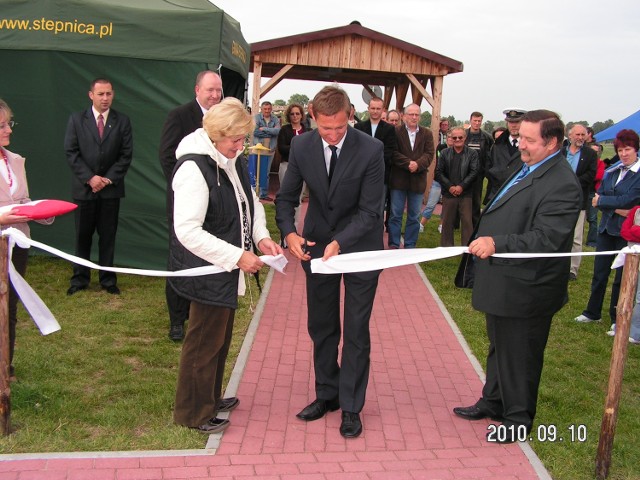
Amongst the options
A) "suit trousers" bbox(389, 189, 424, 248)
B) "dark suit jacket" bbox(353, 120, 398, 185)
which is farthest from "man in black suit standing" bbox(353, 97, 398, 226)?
"suit trousers" bbox(389, 189, 424, 248)

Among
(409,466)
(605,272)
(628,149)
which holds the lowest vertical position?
(409,466)

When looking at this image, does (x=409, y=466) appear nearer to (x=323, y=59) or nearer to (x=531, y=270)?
(x=531, y=270)

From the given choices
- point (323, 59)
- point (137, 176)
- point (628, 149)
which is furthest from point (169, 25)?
point (323, 59)

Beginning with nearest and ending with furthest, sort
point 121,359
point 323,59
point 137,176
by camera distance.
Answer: point 121,359 < point 137,176 < point 323,59

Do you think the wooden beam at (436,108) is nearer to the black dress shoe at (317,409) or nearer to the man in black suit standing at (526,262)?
the black dress shoe at (317,409)

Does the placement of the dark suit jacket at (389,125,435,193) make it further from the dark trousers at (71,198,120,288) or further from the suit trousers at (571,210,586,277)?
the dark trousers at (71,198,120,288)

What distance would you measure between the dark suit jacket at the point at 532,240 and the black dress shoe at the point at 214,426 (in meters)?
1.78

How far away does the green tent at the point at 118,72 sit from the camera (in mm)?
8016

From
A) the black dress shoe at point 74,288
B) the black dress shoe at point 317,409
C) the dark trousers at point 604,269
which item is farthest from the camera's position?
the black dress shoe at point 74,288

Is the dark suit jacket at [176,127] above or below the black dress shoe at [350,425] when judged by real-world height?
above

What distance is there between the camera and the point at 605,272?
749 cm

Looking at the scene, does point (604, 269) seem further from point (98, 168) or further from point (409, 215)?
point (98, 168)

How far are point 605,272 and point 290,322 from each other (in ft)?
11.0

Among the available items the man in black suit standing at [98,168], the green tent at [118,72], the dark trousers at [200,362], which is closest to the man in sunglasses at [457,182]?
A: the green tent at [118,72]
